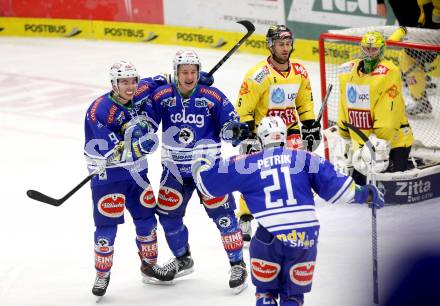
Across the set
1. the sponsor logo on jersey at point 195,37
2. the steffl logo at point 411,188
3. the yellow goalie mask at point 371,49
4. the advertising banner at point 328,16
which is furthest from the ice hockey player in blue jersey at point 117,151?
the sponsor logo on jersey at point 195,37

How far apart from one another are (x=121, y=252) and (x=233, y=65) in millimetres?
5233

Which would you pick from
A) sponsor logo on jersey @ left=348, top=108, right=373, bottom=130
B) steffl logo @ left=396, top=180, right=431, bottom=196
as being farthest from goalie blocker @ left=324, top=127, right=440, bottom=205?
sponsor logo on jersey @ left=348, top=108, right=373, bottom=130

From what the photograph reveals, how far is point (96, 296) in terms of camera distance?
453 cm

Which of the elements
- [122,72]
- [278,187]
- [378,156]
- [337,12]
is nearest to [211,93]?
[122,72]

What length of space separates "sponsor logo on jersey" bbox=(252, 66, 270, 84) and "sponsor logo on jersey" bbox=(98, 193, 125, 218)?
127 cm

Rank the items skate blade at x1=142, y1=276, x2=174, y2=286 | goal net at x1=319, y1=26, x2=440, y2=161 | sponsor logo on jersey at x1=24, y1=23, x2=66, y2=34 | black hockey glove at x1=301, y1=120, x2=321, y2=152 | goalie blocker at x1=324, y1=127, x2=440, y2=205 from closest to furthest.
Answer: skate blade at x1=142, y1=276, x2=174, y2=286 → black hockey glove at x1=301, y1=120, x2=321, y2=152 → goalie blocker at x1=324, y1=127, x2=440, y2=205 → goal net at x1=319, y1=26, x2=440, y2=161 → sponsor logo on jersey at x1=24, y1=23, x2=66, y2=34

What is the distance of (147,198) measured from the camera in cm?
440

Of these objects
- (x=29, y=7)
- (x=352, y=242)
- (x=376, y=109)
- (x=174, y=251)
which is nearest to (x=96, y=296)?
(x=174, y=251)

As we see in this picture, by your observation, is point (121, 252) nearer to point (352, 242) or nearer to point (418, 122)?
point (352, 242)

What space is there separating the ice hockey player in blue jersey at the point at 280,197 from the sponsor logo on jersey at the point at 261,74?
1.74 m

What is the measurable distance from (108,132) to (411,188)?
241cm

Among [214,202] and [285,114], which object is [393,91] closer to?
[285,114]

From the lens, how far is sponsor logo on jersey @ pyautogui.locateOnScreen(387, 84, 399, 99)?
18.0 feet

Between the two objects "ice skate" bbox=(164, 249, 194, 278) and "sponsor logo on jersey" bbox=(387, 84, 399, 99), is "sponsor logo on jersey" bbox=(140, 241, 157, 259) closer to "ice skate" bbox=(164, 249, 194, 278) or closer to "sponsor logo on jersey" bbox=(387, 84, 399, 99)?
"ice skate" bbox=(164, 249, 194, 278)
